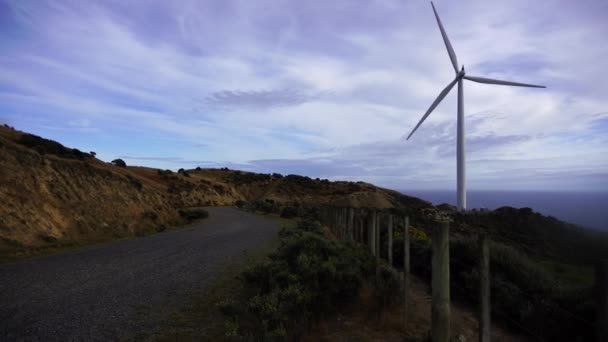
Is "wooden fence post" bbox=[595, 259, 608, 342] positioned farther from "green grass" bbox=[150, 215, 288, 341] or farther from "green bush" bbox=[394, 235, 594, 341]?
"green grass" bbox=[150, 215, 288, 341]

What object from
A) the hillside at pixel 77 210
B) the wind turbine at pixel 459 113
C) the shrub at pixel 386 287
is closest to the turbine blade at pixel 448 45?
the wind turbine at pixel 459 113

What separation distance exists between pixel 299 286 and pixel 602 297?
4.65 meters

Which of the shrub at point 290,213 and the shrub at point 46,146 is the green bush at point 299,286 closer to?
the shrub at point 46,146

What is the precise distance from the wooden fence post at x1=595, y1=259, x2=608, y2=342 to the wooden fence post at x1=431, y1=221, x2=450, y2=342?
151 centimetres

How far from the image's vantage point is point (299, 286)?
696 cm

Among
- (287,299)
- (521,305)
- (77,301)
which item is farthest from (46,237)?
(521,305)

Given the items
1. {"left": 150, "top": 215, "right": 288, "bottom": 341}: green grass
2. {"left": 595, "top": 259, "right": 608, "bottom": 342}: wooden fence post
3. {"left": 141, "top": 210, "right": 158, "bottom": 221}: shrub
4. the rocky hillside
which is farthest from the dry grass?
{"left": 141, "top": 210, "right": 158, "bottom": 221}: shrub

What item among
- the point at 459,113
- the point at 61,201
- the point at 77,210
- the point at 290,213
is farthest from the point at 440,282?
the point at 459,113

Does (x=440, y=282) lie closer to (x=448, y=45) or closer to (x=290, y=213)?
(x=290, y=213)

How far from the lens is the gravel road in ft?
20.0

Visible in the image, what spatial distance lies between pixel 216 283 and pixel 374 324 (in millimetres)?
4160

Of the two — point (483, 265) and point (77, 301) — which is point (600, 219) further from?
point (77, 301)

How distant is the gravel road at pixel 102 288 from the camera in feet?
20.0

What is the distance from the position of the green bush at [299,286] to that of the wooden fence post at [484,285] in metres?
2.53
